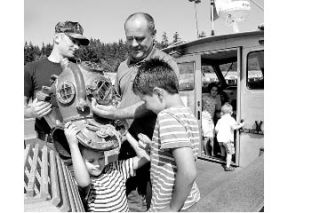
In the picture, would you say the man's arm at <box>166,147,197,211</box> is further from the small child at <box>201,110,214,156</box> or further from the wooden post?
the small child at <box>201,110,214,156</box>

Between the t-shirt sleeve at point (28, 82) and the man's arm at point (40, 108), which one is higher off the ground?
the t-shirt sleeve at point (28, 82)

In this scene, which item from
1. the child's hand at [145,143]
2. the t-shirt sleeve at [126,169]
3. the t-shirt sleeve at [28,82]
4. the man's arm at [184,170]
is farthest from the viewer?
the t-shirt sleeve at [28,82]

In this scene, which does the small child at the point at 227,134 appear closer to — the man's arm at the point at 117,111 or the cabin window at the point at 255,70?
the cabin window at the point at 255,70

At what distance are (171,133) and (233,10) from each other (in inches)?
158

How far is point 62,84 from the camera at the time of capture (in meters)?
1.66

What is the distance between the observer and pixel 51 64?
8.28ft

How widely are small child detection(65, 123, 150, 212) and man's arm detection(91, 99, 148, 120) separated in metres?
0.17

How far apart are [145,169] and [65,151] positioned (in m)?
0.63

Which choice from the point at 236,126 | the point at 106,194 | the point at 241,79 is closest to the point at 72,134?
the point at 106,194

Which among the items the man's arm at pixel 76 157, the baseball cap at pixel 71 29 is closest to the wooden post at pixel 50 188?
the man's arm at pixel 76 157

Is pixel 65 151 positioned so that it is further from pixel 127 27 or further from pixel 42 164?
pixel 127 27

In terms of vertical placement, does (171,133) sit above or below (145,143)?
above

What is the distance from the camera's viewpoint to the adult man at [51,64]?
220cm

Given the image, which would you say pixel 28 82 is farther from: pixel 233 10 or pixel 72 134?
pixel 233 10
